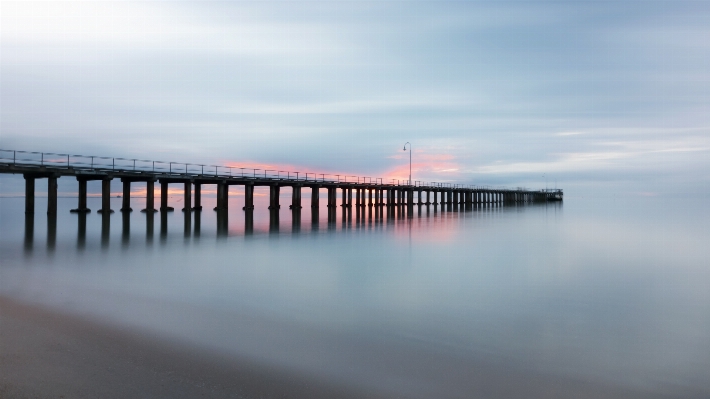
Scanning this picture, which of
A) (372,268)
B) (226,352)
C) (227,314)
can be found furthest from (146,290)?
(372,268)

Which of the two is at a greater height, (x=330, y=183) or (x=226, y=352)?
(x=330, y=183)

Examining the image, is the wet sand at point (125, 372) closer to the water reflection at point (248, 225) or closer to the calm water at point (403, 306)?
the calm water at point (403, 306)

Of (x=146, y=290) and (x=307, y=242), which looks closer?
(x=146, y=290)

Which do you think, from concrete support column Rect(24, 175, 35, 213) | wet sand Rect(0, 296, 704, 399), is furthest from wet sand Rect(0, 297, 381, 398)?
concrete support column Rect(24, 175, 35, 213)

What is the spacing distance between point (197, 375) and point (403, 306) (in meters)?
4.42

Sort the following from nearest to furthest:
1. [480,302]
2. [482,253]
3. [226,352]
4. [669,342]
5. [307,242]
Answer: [226,352], [669,342], [480,302], [482,253], [307,242]

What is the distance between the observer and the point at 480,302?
8992mm

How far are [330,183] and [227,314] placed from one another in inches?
1712

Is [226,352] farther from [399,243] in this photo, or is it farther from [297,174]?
[297,174]

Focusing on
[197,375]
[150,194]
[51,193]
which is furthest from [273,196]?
[197,375]

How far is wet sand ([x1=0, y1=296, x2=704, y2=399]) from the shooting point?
435 cm

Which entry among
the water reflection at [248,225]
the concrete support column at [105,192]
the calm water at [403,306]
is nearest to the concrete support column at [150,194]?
the concrete support column at [105,192]

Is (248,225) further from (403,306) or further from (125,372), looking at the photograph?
(125,372)

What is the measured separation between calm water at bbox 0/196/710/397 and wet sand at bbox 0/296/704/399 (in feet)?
0.22
